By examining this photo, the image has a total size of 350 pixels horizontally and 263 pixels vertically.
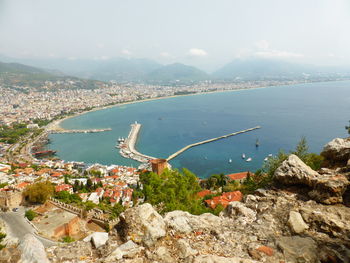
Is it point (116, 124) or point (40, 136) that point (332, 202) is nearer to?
point (40, 136)

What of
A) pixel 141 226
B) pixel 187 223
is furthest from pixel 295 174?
pixel 141 226

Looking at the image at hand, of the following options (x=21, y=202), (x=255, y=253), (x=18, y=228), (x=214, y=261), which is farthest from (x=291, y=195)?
(x=21, y=202)

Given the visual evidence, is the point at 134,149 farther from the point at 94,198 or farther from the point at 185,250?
the point at 185,250

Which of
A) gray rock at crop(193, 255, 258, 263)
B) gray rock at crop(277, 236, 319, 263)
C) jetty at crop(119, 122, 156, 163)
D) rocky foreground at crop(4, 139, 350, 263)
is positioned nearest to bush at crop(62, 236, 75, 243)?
rocky foreground at crop(4, 139, 350, 263)

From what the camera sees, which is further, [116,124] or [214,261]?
[116,124]

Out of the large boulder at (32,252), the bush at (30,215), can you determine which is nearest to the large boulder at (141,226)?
the large boulder at (32,252)
